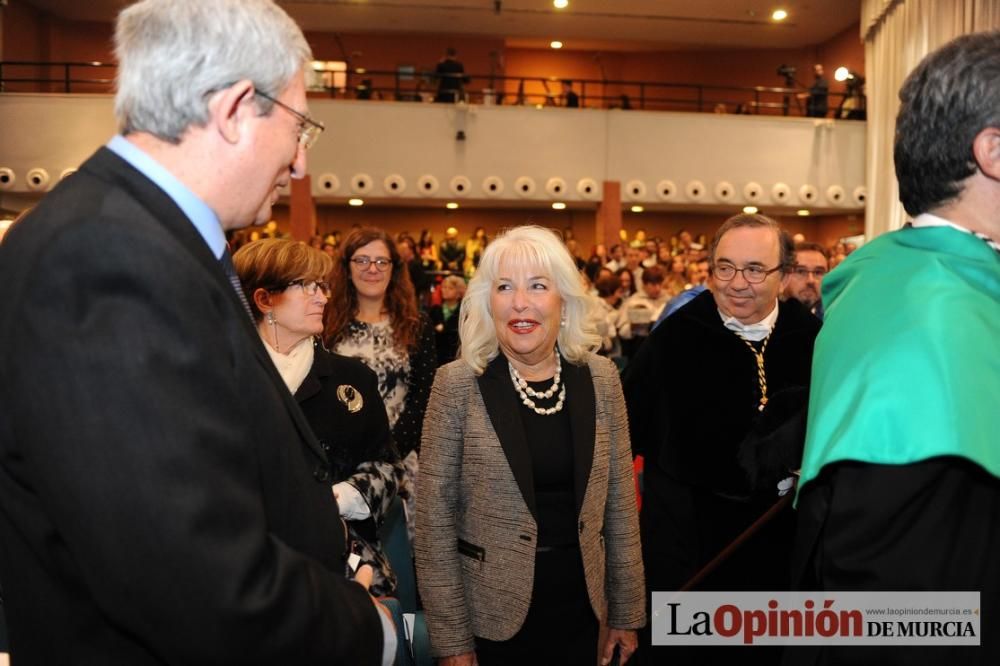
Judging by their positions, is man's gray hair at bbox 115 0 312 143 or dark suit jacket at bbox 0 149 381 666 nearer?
dark suit jacket at bbox 0 149 381 666

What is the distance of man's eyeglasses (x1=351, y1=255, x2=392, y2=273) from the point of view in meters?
4.17

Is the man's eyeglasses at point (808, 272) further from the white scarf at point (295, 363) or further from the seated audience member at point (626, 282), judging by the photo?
the seated audience member at point (626, 282)

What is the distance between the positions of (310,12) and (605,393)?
59.2ft

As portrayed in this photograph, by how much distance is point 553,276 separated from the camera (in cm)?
264

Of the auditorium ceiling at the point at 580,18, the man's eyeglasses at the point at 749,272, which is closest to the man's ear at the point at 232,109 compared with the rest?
the man's eyeglasses at the point at 749,272

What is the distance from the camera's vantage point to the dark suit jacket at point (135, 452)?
97 cm

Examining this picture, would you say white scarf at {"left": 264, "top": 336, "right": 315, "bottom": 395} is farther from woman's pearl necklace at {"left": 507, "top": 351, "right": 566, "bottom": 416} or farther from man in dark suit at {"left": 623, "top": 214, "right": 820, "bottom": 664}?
man in dark suit at {"left": 623, "top": 214, "right": 820, "bottom": 664}

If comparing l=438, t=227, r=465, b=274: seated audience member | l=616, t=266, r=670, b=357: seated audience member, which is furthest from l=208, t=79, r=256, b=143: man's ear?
l=438, t=227, r=465, b=274: seated audience member

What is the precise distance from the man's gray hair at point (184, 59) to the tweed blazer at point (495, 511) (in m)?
1.37

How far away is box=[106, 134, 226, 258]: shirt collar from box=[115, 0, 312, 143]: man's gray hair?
36 millimetres

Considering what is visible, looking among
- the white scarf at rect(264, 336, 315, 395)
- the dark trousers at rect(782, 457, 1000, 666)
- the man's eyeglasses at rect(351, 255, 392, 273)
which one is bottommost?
the dark trousers at rect(782, 457, 1000, 666)

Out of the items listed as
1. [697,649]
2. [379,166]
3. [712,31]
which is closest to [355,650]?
[697,649]

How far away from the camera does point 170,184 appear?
118cm

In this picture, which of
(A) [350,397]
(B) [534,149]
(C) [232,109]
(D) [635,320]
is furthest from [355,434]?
(B) [534,149]
